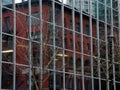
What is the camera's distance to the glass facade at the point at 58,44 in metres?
28.4

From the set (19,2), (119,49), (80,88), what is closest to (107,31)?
(119,49)

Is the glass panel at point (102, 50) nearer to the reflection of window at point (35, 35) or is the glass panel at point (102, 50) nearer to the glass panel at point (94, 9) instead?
the glass panel at point (94, 9)

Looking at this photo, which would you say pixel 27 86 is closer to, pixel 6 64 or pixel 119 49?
pixel 6 64

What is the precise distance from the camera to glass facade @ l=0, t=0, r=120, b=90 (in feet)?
93.2

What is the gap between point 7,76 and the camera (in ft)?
90.8

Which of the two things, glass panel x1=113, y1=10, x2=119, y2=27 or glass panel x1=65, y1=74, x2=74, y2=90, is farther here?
glass panel x1=113, y1=10, x2=119, y2=27

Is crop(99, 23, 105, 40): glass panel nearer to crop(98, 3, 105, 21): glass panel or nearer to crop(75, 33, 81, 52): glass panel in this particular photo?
crop(98, 3, 105, 21): glass panel

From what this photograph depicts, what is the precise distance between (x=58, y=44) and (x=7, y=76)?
668 cm

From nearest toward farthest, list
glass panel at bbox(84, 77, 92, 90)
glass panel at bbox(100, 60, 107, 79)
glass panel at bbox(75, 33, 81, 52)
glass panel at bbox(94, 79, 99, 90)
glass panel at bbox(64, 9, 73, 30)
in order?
glass panel at bbox(64, 9, 73, 30) → glass panel at bbox(75, 33, 81, 52) → glass panel at bbox(84, 77, 92, 90) → glass panel at bbox(100, 60, 107, 79) → glass panel at bbox(94, 79, 99, 90)

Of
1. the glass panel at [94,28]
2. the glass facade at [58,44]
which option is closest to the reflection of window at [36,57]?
the glass facade at [58,44]

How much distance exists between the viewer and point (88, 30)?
38.7 meters

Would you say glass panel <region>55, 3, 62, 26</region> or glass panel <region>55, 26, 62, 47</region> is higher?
glass panel <region>55, 3, 62, 26</region>

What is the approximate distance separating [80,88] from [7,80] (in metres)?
9.86

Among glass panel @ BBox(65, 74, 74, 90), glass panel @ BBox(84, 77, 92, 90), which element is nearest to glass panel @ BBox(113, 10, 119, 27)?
glass panel @ BBox(84, 77, 92, 90)
